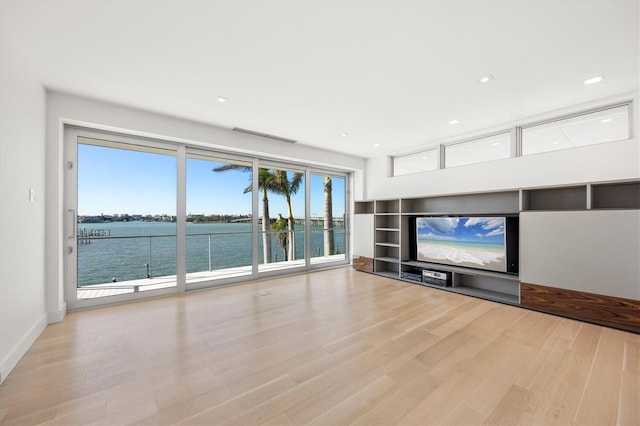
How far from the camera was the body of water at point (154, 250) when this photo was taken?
3564 millimetres

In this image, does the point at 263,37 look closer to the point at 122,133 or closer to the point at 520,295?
the point at 122,133

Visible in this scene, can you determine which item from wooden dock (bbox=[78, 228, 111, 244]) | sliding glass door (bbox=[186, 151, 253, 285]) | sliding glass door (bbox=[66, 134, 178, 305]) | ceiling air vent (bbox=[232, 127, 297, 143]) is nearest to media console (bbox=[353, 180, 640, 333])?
ceiling air vent (bbox=[232, 127, 297, 143])

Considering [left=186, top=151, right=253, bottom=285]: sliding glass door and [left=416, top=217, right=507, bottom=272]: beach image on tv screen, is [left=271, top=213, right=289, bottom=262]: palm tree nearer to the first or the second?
[left=186, top=151, right=253, bottom=285]: sliding glass door

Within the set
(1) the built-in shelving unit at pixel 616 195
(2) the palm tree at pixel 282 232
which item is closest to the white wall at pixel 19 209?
(2) the palm tree at pixel 282 232

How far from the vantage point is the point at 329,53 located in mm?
2359

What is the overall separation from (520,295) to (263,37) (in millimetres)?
4143

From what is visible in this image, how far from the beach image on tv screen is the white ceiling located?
5.32 feet

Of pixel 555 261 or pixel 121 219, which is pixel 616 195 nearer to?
pixel 555 261

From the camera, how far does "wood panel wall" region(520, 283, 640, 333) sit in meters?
2.71

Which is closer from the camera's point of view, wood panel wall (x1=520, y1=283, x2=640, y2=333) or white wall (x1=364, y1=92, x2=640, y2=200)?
wood panel wall (x1=520, y1=283, x2=640, y2=333)

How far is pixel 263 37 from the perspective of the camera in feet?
7.03

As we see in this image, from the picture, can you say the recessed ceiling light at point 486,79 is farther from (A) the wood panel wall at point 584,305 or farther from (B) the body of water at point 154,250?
(B) the body of water at point 154,250

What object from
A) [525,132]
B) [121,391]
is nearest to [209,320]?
[121,391]

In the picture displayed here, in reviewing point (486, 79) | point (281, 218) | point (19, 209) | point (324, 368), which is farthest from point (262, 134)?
point (324, 368)
